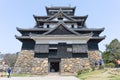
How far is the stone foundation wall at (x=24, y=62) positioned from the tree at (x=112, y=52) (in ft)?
76.7

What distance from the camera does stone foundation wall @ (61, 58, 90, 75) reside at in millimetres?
29989

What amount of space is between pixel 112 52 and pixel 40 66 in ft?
90.5

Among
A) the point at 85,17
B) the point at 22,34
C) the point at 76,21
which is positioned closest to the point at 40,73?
the point at 22,34

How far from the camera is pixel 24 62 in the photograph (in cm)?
3347

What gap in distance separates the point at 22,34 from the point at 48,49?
270 inches

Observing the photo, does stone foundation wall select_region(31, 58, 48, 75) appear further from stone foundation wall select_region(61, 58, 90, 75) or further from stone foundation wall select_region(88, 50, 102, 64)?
stone foundation wall select_region(88, 50, 102, 64)

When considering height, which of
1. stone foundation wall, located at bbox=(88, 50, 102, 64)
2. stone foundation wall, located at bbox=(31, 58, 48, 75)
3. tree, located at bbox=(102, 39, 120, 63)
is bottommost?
stone foundation wall, located at bbox=(31, 58, 48, 75)

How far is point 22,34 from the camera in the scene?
1388 inches

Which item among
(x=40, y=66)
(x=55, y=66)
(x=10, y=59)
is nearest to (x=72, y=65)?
(x=55, y=66)

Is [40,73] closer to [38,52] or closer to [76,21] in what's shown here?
[38,52]

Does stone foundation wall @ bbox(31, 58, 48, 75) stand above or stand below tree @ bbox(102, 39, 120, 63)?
below

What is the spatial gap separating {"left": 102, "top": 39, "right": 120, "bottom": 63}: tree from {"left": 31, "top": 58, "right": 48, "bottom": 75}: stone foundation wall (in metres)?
24.1

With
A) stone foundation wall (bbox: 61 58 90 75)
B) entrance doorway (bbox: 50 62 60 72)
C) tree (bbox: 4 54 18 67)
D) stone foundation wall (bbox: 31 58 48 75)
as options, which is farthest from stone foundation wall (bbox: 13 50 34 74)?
tree (bbox: 4 54 18 67)

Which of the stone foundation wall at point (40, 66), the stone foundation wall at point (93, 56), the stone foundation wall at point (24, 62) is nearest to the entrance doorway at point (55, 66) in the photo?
the stone foundation wall at point (40, 66)
